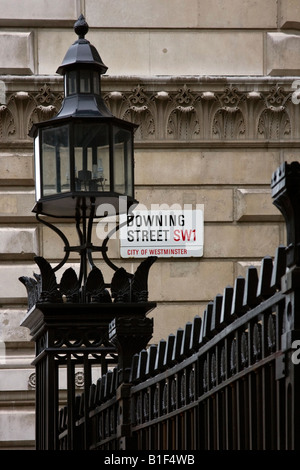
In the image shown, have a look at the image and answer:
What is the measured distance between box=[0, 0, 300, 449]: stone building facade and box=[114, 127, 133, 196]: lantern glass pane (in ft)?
18.5

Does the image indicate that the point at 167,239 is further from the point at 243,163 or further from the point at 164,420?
the point at 164,420

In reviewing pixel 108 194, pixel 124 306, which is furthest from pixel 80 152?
pixel 124 306

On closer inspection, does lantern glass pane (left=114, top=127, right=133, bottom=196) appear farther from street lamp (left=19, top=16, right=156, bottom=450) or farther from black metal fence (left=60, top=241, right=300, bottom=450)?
black metal fence (left=60, top=241, right=300, bottom=450)

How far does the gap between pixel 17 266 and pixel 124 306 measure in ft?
22.3

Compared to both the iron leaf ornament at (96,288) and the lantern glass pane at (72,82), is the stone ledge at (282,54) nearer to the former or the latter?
the lantern glass pane at (72,82)

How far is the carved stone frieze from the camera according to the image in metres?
12.7

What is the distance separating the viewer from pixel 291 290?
9.97ft

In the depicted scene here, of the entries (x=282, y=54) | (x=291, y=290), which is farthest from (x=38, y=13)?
(x=291, y=290)

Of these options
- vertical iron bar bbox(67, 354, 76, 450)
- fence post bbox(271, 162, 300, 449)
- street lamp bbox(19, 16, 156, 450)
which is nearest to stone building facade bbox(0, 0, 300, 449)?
street lamp bbox(19, 16, 156, 450)

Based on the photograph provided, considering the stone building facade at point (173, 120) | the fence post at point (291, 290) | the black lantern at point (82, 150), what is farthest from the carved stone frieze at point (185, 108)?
the fence post at point (291, 290)

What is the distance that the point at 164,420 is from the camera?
4.57 meters

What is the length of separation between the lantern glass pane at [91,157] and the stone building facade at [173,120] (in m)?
5.82
